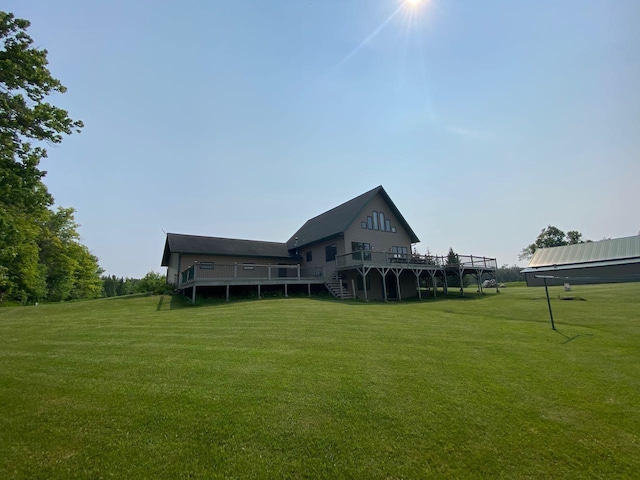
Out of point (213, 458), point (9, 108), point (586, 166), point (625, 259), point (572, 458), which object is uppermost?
point (9, 108)

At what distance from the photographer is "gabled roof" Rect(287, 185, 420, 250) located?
71.8 feet

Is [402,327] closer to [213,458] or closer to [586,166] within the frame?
[213,458]

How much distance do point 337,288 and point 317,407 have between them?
54.4 feet

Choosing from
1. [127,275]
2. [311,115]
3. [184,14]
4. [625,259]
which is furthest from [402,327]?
[127,275]

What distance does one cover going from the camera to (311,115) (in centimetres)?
1392

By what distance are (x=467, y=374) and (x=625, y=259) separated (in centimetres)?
3969

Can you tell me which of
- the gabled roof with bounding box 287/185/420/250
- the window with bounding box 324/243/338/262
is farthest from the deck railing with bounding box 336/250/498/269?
the gabled roof with bounding box 287/185/420/250

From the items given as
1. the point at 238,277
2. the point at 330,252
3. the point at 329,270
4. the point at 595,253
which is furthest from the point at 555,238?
the point at 238,277

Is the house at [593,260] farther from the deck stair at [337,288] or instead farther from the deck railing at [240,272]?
the deck railing at [240,272]

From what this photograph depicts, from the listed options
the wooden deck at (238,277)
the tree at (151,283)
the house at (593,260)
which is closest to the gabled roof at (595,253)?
the house at (593,260)

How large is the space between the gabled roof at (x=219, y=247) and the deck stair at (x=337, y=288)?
545cm

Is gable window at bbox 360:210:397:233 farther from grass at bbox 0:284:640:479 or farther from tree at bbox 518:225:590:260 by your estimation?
tree at bbox 518:225:590:260

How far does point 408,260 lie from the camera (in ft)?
72.9

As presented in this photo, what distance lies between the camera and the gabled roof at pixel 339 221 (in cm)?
2189
